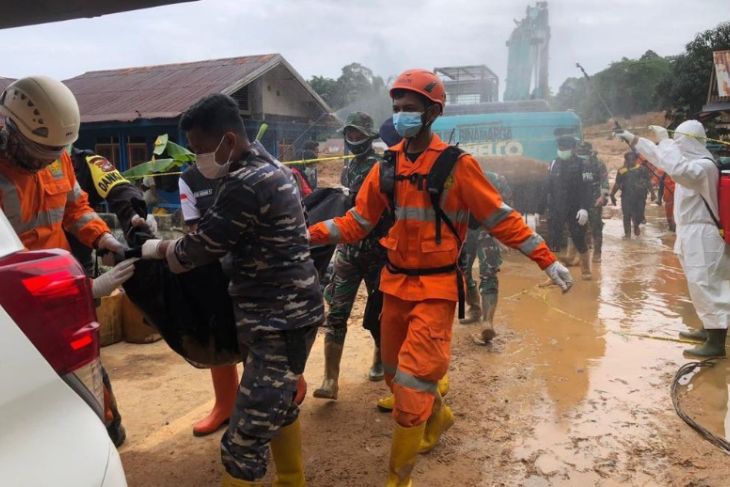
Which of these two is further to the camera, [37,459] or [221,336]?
[221,336]

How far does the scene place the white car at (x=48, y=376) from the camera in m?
1.18

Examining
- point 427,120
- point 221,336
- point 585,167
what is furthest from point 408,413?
point 585,167

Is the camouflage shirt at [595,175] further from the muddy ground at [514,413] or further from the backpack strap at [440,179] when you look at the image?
the backpack strap at [440,179]

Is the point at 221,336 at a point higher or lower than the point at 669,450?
higher

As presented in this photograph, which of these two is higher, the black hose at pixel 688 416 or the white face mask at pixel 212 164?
the white face mask at pixel 212 164

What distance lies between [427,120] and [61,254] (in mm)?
2141

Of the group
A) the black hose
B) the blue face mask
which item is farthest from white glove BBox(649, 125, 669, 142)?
the blue face mask

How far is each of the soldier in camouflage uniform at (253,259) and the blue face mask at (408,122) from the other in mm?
835

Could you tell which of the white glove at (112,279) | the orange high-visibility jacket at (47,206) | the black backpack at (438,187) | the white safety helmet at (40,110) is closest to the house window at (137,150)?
the orange high-visibility jacket at (47,206)

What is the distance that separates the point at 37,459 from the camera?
1200 mm

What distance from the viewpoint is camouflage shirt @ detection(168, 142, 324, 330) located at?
2320 mm

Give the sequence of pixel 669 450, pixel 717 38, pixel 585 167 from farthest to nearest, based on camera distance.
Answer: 1. pixel 717 38
2. pixel 585 167
3. pixel 669 450

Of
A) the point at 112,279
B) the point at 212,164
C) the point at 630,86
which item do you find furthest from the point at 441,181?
the point at 630,86

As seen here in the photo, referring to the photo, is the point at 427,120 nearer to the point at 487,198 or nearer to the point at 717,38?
the point at 487,198
